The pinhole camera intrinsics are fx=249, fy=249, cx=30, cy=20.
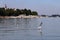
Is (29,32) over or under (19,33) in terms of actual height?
under

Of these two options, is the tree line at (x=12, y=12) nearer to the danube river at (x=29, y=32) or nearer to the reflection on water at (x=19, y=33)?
the danube river at (x=29, y=32)

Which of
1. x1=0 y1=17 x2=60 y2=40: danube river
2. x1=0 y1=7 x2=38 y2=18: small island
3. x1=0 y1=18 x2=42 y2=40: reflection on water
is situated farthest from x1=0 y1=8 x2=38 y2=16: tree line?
x1=0 y1=18 x2=42 y2=40: reflection on water

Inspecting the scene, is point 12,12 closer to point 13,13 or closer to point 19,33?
point 13,13

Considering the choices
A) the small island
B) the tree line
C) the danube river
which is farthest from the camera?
the small island

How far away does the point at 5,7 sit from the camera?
176 metres

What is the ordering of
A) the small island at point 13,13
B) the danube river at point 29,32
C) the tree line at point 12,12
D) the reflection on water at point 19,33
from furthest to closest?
the small island at point 13,13 < the tree line at point 12,12 < the reflection on water at point 19,33 < the danube river at point 29,32

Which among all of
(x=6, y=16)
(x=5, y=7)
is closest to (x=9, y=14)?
(x=6, y=16)

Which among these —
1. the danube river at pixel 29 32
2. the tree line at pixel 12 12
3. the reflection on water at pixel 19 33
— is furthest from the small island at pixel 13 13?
the reflection on water at pixel 19 33

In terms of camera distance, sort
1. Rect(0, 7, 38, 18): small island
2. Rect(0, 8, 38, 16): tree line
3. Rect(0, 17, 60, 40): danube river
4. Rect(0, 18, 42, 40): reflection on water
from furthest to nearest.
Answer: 1. Rect(0, 7, 38, 18): small island
2. Rect(0, 8, 38, 16): tree line
3. Rect(0, 18, 42, 40): reflection on water
4. Rect(0, 17, 60, 40): danube river

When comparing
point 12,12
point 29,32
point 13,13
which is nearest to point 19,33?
point 29,32

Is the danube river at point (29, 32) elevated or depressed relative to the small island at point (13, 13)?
elevated

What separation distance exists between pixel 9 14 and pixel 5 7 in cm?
1630

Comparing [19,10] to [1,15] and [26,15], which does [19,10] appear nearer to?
[26,15]

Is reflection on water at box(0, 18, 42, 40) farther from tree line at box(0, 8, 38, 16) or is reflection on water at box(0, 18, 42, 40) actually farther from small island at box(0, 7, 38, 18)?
small island at box(0, 7, 38, 18)
